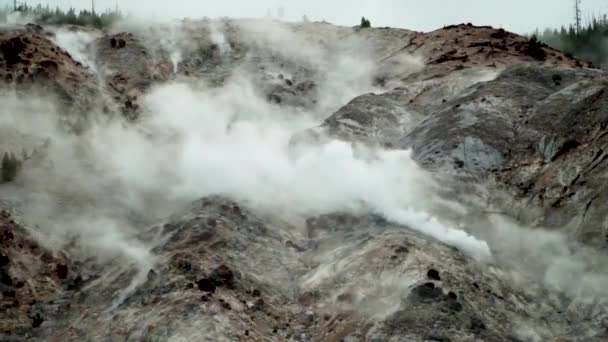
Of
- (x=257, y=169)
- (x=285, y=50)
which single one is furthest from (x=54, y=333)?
Result: (x=285, y=50)

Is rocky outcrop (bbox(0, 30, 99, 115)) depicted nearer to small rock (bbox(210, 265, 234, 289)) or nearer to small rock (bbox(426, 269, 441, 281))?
small rock (bbox(210, 265, 234, 289))

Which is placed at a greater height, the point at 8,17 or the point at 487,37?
the point at 8,17

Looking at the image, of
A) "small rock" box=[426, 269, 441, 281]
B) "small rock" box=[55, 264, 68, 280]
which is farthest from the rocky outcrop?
"small rock" box=[426, 269, 441, 281]

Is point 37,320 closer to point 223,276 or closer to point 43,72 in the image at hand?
point 223,276

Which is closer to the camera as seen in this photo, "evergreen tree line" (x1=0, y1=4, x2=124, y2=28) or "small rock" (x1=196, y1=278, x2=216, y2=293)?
"small rock" (x1=196, y1=278, x2=216, y2=293)

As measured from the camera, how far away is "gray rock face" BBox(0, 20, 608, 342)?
75.9 ft

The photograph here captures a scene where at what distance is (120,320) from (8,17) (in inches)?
2091

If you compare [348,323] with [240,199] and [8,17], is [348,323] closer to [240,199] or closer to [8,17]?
[240,199]

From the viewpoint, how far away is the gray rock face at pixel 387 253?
23141mm

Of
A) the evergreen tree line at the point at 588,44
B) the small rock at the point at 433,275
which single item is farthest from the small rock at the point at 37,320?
the evergreen tree line at the point at 588,44

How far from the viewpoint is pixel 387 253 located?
25891 millimetres

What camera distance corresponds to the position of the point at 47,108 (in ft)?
134

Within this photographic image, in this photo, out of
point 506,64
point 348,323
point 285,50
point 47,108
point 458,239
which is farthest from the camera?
point 285,50

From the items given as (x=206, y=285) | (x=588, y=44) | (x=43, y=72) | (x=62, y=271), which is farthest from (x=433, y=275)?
(x=588, y=44)
